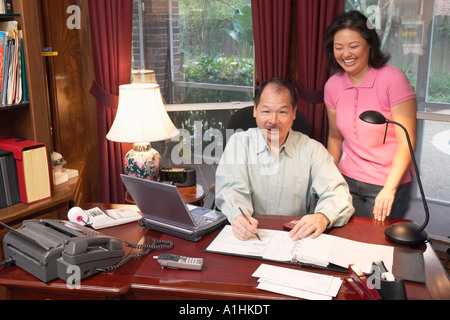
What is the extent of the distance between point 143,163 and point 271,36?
1269mm

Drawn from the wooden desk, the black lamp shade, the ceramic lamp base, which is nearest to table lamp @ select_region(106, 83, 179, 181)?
the ceramic lamp base

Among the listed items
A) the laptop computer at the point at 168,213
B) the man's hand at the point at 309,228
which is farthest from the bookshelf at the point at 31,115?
the man's hand at the point at 309,228

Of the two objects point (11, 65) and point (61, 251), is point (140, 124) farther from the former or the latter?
point (61, 251)

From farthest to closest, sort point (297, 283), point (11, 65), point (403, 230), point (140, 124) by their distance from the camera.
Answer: point (140, 124), point (11, 65), point (403, 230), point (297, 283)

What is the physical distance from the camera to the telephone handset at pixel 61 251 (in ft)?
4.93

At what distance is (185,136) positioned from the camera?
3650 millimetres

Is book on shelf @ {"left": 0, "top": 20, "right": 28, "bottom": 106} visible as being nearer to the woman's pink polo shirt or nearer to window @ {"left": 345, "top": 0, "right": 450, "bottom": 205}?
the woman's pink polo shirt

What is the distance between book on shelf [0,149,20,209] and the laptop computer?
89 centimetres

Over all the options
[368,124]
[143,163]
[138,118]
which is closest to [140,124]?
[138,118]

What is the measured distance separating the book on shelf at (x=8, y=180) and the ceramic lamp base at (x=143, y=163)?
0.59m

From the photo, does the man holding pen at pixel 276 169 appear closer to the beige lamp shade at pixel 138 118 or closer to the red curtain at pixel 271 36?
the beige lamp shade at pixel 138 118

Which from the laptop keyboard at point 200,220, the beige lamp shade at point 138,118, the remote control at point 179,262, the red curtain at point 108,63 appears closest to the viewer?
the remote control at point 179,262

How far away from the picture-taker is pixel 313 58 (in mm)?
3195
